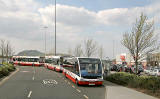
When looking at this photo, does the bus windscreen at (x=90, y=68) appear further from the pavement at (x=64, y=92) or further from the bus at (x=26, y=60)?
the bus at (x=26, y=60)

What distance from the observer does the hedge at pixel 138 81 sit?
1368cm

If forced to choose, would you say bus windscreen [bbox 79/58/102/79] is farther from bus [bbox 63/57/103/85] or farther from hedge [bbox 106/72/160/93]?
hedge [bbox 106/72/160/93]

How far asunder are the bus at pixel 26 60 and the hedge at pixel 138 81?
3606 centimetres

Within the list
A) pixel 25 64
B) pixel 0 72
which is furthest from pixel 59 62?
pixel 25 64

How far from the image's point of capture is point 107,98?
11.4 meters

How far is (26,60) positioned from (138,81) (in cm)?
4367

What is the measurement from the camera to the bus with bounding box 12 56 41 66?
5376 cm

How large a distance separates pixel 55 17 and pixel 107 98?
34.8m

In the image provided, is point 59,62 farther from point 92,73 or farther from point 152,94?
point 152,94

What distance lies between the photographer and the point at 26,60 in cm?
5484

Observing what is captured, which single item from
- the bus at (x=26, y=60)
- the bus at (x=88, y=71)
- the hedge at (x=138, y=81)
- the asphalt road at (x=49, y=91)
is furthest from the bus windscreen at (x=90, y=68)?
the bus at (x=26, y=60)

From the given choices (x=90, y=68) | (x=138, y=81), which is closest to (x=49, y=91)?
(x=90, y=68)

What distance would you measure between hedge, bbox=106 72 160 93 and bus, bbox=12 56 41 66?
1420 inches

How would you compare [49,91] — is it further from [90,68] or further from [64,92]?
[90,68]
